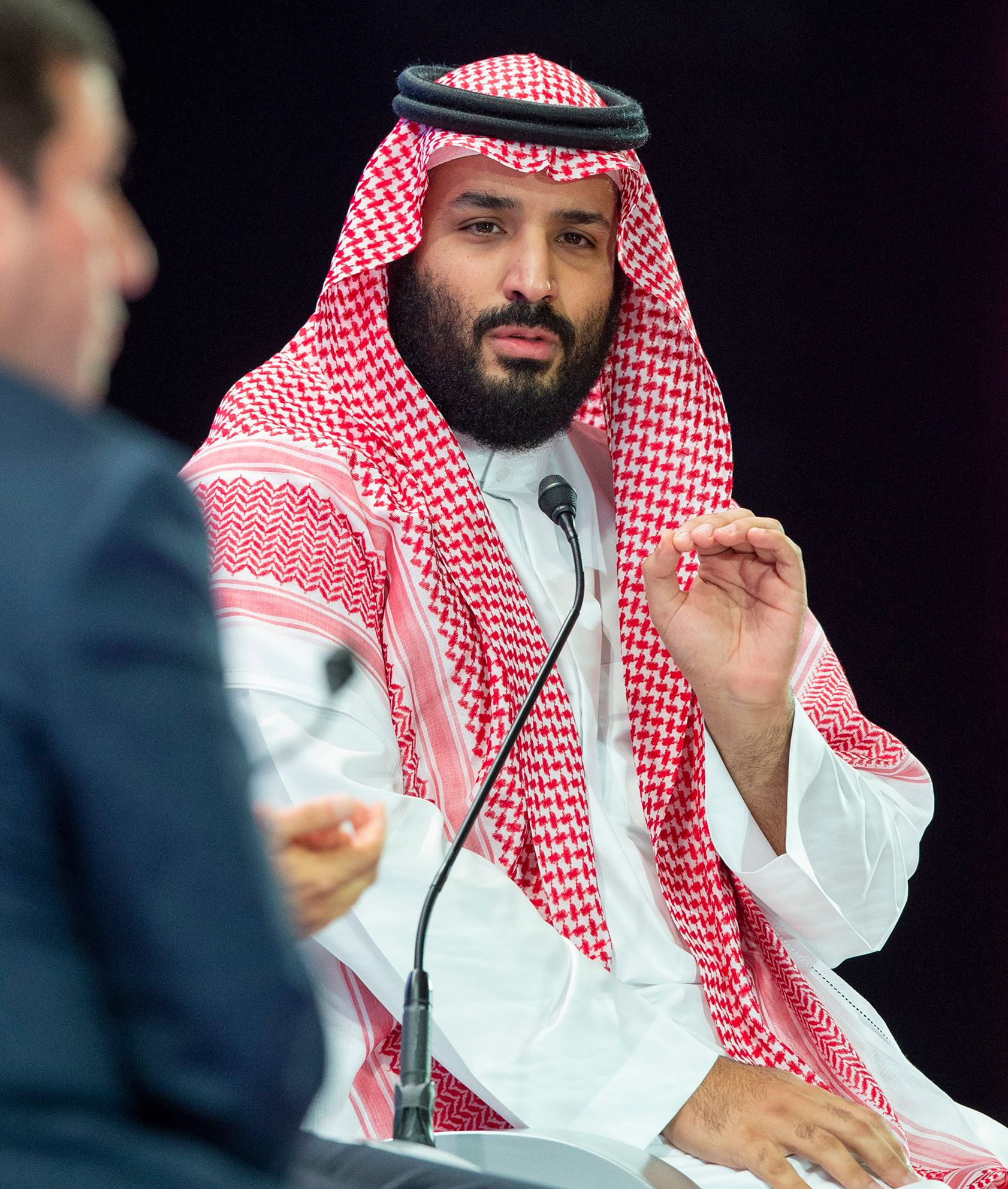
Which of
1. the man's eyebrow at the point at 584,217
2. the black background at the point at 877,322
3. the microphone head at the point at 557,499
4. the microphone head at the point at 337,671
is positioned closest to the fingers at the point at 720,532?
the microphone head at the point at 557,499

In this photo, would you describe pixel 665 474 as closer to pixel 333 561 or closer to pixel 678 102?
pixel 333 561

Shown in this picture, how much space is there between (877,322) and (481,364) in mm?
1507

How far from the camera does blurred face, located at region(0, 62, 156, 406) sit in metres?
0.79

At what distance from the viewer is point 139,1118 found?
74 cm

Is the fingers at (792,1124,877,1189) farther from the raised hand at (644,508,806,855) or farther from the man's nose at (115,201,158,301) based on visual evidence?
the man's nose at (115,201,158,301)

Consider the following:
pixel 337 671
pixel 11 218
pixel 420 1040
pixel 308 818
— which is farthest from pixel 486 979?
pixel 11 218

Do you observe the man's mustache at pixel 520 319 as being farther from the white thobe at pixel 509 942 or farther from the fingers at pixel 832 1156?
the fingers at pixel 832 1156

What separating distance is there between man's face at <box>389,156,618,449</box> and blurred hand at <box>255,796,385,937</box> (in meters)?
1.40

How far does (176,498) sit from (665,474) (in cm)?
169

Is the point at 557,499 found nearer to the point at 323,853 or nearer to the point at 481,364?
the point at 481,364

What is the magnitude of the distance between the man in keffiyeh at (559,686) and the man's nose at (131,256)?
0.95m

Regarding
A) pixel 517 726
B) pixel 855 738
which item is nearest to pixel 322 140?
pixel 855 738

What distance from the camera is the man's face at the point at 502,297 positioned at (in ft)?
7.45

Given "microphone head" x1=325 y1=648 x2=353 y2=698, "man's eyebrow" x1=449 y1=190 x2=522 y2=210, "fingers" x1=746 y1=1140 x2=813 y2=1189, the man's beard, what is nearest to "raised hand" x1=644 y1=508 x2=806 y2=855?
the man's beard
